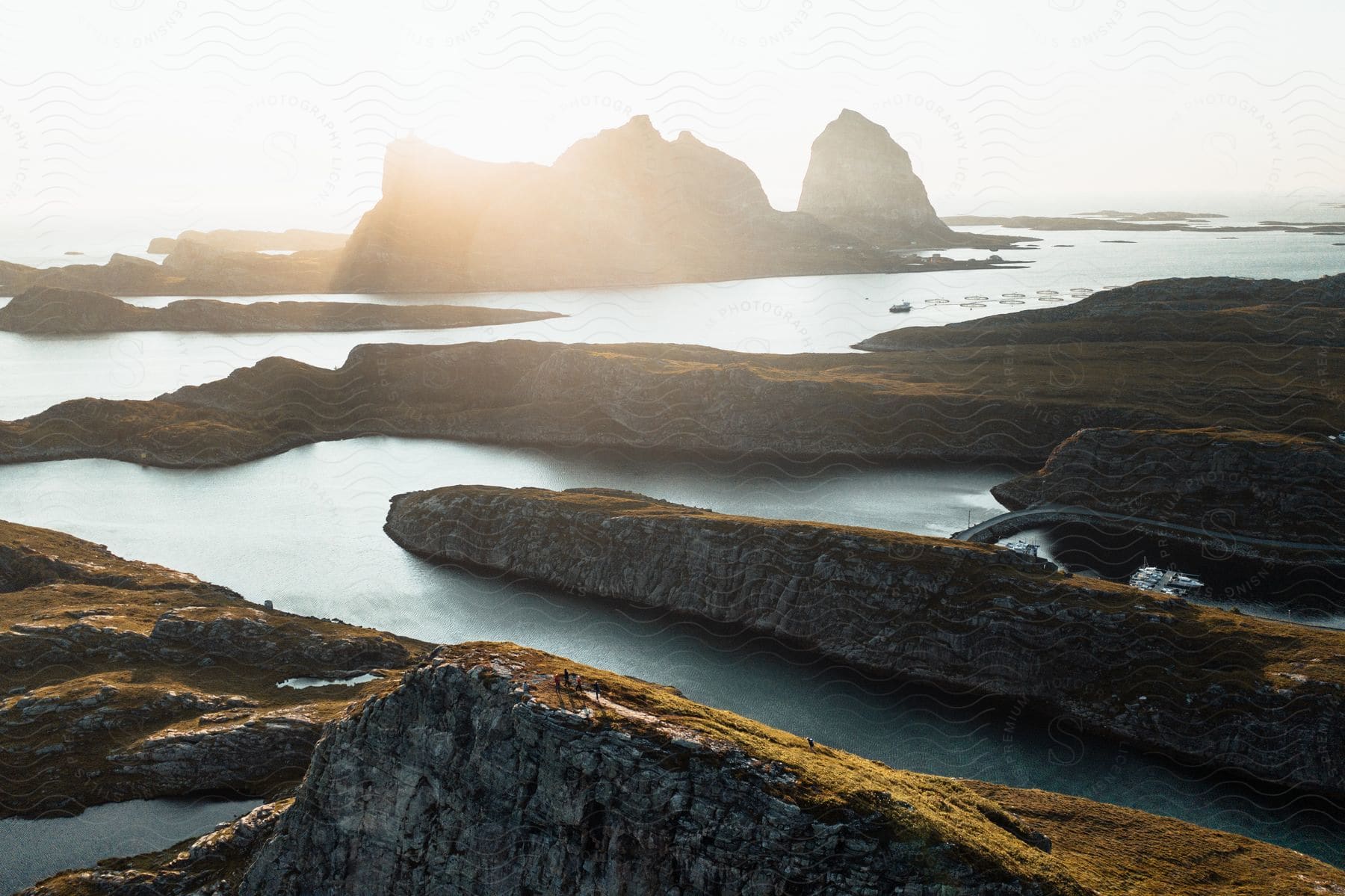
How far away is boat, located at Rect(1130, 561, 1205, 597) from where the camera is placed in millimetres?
67312

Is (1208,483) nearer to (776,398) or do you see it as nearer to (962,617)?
(962,617)

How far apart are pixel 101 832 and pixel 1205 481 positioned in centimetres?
8767

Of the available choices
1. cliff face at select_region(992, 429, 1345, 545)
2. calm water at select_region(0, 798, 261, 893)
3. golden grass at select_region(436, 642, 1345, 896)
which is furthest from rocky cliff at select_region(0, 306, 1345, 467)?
calm water at select_region(0, 798, 261, 893)

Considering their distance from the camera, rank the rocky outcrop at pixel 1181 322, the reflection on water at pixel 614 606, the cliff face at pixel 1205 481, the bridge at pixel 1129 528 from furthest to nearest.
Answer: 1. the rocky outcrop at pixel 1181 322
2. the cliff face at pixel 1205 481
3. the bridge at pixel 1129 528
4. the reflection on water at pixel 614 606

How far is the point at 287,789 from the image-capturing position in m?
43.7

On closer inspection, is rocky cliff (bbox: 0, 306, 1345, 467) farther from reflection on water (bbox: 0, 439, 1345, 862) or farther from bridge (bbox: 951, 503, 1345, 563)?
bridge (bbox: 951, 503, 1345, 563)

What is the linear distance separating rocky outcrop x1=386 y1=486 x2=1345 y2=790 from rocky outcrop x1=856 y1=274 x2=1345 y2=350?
86.1 m

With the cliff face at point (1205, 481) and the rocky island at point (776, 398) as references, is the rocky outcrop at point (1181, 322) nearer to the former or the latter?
the rocky island at point (776, 398)

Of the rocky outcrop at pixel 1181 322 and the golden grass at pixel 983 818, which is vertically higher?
the rocky outcrop at pixel 1181 322

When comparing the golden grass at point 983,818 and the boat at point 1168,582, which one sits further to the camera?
the boat at point 1168,582

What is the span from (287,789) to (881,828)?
30331mm

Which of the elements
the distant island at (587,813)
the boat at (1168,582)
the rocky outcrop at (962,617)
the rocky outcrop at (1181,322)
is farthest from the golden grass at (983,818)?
the rocky outcrop at (1181,322)

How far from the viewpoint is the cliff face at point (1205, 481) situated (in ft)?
254

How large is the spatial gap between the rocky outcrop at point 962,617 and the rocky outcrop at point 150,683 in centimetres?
1955
